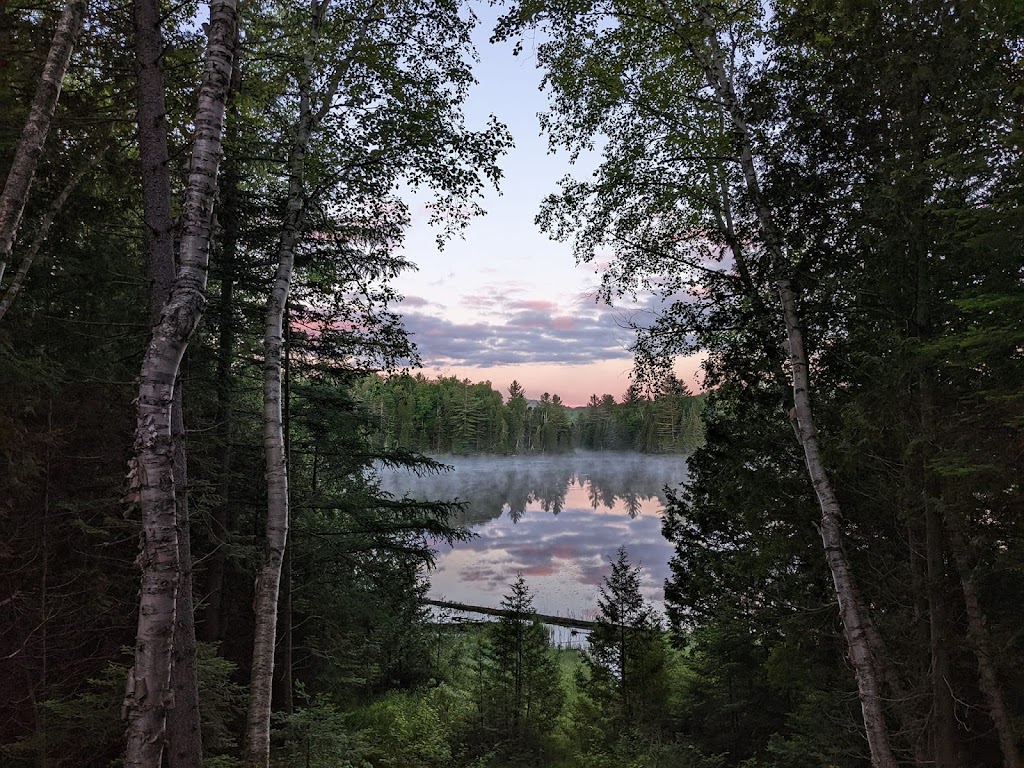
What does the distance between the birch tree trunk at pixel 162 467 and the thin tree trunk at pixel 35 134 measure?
126 cm

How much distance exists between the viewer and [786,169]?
6.22m

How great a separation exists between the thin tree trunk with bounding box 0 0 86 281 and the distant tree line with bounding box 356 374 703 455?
2727 inches

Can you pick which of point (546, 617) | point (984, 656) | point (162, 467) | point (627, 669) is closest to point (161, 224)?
point (162, 467)

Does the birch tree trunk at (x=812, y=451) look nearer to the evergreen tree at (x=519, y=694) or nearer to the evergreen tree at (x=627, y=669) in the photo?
the evergreen tree at (x=519, y=694)

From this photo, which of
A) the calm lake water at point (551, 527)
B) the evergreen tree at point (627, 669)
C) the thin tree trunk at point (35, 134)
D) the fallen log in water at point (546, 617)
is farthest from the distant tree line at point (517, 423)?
the thin tree trunk at point (35, 134)

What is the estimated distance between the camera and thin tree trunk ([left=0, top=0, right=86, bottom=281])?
3395 mm

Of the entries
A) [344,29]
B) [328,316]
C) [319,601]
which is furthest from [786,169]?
[319,601]

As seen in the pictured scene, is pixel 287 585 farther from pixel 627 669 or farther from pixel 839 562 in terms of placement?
pixel 627 669

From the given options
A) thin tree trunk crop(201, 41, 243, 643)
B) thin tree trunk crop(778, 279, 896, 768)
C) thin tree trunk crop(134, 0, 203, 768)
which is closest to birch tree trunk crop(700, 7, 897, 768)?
thin tree trunk crop(778, 279, 896, 768)

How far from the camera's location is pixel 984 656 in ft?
17.7

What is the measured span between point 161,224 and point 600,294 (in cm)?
587

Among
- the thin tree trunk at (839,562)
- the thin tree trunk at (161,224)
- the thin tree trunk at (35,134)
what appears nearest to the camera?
the thin tree trunk at (35,134)

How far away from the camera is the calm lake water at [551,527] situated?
32.7 m

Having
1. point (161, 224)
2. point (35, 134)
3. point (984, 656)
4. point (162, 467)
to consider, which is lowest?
point (984, 656)
